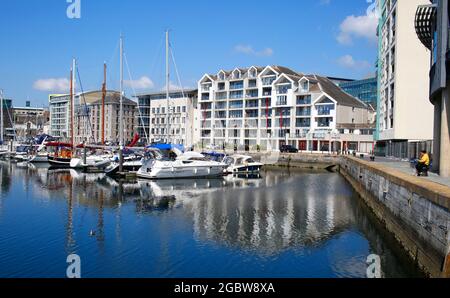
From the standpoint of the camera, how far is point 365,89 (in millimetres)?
137750

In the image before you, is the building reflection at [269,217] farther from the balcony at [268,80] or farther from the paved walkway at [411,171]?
the balcony at [268,80]

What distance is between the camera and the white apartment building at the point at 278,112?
315ft

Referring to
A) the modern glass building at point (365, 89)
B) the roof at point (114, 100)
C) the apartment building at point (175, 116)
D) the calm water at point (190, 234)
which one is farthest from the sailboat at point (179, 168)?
the roof at point (114, 100)

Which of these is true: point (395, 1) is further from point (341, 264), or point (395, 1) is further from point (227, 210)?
point (341, 264)

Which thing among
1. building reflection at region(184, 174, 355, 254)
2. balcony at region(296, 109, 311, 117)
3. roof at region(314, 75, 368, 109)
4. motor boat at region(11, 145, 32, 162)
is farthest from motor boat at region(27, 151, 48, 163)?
roof at region(314, 75, 368, 109)

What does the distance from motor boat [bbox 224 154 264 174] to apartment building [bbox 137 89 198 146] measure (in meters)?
53.6

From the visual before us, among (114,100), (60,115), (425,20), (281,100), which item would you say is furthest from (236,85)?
(60,115)

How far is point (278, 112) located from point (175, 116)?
34056 mm

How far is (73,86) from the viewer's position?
73938mm

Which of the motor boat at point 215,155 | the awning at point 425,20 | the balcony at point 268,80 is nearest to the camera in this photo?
the awning at point 425,20

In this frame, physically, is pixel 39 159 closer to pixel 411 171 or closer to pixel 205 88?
pixel 205 88

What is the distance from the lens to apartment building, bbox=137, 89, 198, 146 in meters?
126

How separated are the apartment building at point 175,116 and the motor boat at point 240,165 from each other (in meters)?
53.6
